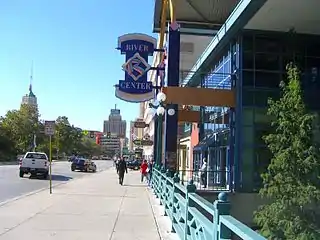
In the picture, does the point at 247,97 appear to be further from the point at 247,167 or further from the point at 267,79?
the point at 247,167

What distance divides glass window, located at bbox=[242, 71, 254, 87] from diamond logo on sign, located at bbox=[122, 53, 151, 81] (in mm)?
4772

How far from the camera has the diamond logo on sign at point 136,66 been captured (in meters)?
23.7

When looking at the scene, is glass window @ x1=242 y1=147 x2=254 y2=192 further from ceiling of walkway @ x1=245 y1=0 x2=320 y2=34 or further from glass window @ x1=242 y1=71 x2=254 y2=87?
ceiling of walkway @ x1=245 y1=0 x2=320 y2=34

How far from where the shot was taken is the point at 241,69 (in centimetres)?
2467

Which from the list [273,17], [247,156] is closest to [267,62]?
[273,17]

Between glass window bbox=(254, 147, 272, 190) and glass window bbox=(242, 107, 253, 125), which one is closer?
glass window bbox=(254, 147, 272, 190)

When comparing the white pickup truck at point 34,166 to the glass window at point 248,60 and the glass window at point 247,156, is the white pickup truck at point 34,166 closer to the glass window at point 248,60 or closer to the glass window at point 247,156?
the glass window at point 247,156

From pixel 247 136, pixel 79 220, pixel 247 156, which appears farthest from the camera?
Result: pixel 247 136

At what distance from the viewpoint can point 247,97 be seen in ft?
81.0

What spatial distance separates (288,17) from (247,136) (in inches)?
234

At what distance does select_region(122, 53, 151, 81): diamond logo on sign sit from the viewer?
23672 millimetres

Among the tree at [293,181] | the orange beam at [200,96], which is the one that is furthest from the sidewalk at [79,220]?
the orange beam at [200,96]

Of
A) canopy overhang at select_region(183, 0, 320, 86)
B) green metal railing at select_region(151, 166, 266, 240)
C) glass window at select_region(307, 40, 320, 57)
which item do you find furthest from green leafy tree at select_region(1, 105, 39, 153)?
green metal railing at select_region(151, 166, 266, 240)

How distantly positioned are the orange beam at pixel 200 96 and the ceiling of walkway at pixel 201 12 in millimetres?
8158
